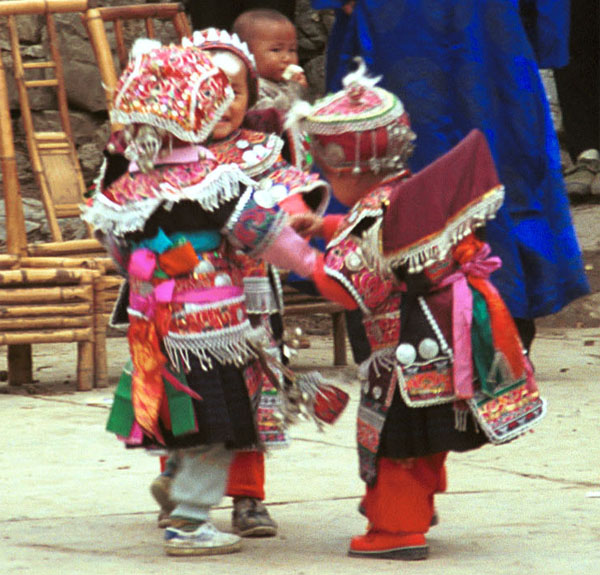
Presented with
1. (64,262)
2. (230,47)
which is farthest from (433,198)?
(64,262)

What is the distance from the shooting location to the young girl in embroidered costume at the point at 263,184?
336 cm

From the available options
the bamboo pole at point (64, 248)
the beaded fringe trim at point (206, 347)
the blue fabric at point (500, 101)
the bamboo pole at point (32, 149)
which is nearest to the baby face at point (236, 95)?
the beaded fringe trim at point (206, 347)

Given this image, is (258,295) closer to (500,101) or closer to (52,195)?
(500,101)

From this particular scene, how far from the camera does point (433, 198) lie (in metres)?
2.98

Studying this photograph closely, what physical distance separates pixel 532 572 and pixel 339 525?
25.6 inches

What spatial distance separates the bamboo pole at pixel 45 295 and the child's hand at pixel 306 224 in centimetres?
244

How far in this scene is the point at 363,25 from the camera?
539 centimetres

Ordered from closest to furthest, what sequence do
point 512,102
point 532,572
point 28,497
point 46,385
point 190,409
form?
point 532,572 → point 190,409 → point 28,497 → point 512,102 → point 46,385

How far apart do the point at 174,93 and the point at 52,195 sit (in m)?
3.07

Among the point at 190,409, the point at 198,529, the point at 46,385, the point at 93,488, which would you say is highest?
the point at 190,409

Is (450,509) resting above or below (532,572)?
below

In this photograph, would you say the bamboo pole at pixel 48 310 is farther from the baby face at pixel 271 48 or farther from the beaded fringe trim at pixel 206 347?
the beaded fringe trim at pixel 206 347

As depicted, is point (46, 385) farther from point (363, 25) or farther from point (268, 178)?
point (268, 178)

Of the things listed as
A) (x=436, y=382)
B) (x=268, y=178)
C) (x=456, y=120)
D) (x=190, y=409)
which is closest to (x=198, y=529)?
(x=190, y=409)
